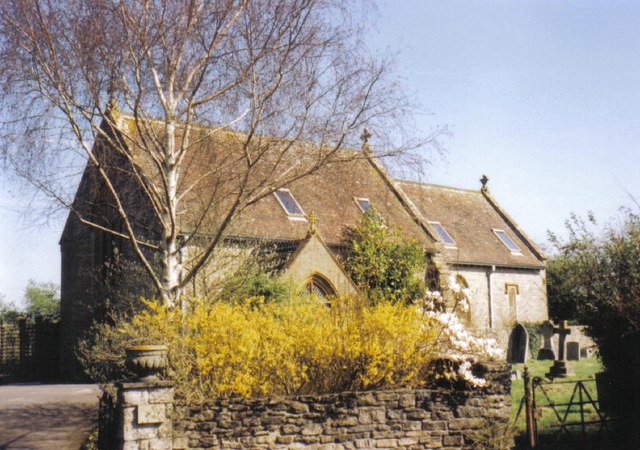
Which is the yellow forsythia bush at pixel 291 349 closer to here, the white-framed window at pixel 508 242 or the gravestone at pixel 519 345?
the gravestone at pixel 519 345

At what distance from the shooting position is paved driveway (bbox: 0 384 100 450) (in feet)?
40.2

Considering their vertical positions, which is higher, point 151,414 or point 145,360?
point 145,360

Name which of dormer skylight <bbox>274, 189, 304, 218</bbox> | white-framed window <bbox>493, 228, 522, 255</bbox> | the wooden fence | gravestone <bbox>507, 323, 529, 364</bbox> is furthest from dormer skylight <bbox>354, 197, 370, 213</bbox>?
the wooden fence

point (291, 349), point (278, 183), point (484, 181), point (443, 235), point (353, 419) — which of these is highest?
point (484, 181)

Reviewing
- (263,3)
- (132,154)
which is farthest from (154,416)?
(263,3)

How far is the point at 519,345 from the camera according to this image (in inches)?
1019

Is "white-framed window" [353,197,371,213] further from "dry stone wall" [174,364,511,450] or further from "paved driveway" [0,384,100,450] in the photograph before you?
"dry stone wall" [174,364,511,450]

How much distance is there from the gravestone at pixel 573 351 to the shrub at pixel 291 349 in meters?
16.6

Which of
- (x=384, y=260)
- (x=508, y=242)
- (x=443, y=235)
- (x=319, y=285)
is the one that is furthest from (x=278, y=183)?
(x=508, y=242)

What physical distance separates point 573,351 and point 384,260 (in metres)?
9.13

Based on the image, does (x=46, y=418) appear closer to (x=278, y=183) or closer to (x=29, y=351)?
(x=278, y=183)

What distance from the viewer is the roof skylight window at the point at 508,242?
3553cm

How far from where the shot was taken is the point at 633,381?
12.8m

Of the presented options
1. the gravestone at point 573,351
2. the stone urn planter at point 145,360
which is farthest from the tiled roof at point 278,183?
the gravestone at point 573,351
